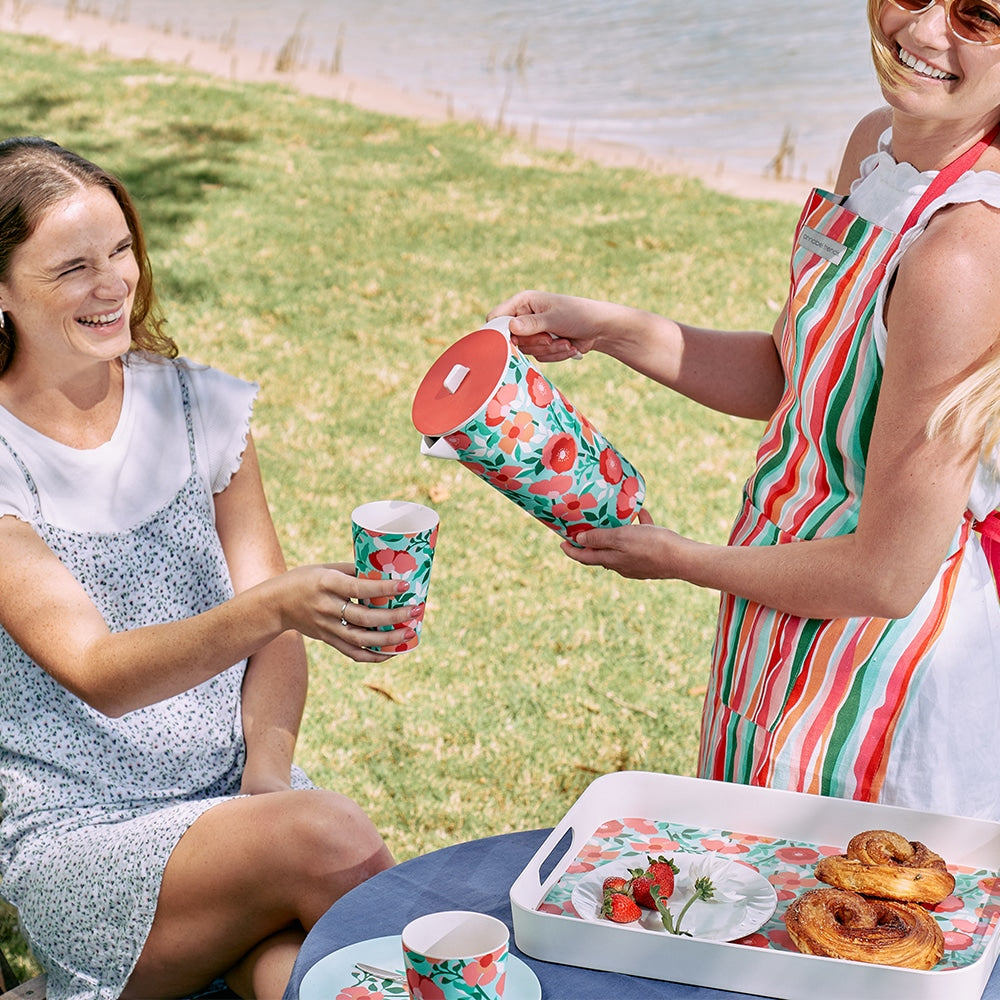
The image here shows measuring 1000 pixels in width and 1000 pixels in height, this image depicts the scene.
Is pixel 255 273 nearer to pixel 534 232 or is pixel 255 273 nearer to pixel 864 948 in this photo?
pixel 534 232

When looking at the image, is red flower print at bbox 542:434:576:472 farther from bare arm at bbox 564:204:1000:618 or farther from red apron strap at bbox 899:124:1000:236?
red apron strap at bbox 899:124:1000:236

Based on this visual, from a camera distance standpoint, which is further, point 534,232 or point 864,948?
point 534,232

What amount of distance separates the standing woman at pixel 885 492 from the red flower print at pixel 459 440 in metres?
0.37

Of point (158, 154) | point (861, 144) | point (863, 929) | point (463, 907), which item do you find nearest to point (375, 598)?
point (463, 907)

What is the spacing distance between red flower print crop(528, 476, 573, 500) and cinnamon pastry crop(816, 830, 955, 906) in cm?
66

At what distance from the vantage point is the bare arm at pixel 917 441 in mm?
1825

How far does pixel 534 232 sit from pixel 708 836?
7177 mm

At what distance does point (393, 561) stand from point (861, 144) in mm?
1096

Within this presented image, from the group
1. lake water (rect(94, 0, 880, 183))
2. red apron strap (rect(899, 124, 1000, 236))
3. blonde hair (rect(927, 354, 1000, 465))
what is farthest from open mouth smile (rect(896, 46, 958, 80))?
lake water (rect(94, 0, 880, 183))

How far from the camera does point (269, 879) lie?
2.32 meters

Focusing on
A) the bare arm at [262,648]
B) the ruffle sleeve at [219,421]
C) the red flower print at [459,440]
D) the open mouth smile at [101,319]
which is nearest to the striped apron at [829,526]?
the red flower print at [459,440]

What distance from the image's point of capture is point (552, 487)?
6.84ft

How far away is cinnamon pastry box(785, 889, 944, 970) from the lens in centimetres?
164

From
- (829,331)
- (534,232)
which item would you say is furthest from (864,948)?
(534,232)
